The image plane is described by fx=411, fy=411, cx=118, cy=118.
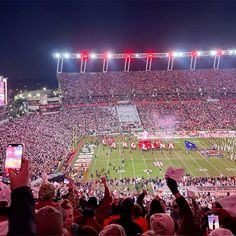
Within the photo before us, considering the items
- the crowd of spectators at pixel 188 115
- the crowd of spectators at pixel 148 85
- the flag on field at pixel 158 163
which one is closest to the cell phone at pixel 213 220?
the flag on field at pixel 158 163


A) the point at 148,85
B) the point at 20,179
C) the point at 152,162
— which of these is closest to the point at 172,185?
the point at 20,179

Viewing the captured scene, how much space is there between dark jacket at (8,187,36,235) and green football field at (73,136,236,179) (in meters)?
26.7

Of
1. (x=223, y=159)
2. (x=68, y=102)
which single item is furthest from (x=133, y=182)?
(x=68, y=102)

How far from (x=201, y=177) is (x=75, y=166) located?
401 inches

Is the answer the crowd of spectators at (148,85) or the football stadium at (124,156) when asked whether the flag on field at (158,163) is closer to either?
the football stadium at (124,156)

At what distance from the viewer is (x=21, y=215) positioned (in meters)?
2.35

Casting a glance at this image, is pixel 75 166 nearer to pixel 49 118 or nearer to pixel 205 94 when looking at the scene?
pixel 49 118

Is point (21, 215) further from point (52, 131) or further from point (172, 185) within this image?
point (52, 131)

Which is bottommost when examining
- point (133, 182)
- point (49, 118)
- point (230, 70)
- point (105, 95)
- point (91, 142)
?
point (133, 182)

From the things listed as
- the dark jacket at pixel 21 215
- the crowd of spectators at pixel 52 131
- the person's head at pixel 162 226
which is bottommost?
the person's head at pixel 162 226

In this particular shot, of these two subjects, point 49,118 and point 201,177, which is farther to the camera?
point 49,118

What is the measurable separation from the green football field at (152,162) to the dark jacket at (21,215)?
26678mm

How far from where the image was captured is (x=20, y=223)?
234cm

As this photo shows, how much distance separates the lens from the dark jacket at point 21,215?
2340 millimetres
